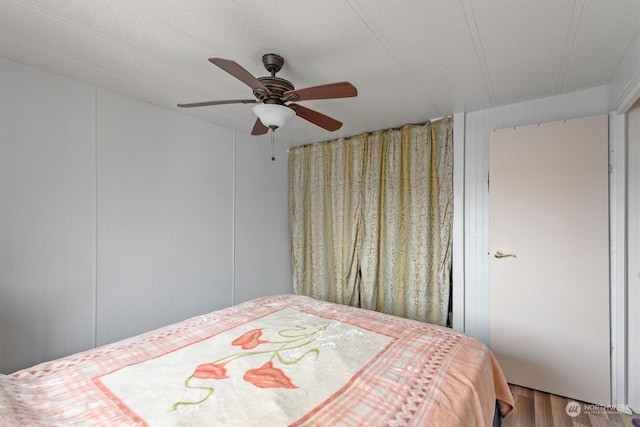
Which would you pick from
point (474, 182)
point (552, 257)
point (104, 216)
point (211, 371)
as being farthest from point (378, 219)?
point (104, 216)

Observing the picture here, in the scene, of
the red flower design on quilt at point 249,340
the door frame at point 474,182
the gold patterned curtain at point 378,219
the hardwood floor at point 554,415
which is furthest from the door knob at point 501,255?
→ the red flower design on quilt at point 249,340

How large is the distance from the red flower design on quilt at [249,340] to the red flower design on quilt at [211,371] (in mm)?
188

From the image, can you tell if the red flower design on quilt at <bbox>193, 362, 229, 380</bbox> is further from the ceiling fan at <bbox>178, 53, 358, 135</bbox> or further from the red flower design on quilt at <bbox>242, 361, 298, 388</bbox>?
the ceiling fan at <bbox>178, 53, 358, 135</bbox>

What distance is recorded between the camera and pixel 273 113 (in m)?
1.66

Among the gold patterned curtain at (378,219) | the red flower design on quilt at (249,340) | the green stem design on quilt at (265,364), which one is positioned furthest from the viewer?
the gold patterned curtain at (378,219)

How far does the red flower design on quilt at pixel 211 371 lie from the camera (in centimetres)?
124

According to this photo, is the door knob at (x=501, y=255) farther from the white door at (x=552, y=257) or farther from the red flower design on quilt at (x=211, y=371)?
the red flower design on quilt at (x=211, y=371)

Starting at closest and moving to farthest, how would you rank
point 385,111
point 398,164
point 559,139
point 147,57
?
point 147,57, point 559,139, point 385,111, point 398,164

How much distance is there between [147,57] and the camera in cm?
180

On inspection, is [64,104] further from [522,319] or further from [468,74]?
[522,319]

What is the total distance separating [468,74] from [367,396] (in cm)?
206

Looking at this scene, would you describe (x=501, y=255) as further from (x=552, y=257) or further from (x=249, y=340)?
(x=249, y=340)

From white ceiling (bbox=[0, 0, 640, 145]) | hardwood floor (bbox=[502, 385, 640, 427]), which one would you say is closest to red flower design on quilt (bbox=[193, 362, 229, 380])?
white ceiling (bbox=[0, 0, 640, 145])

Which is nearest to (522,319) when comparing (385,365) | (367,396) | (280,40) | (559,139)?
(559,139)
